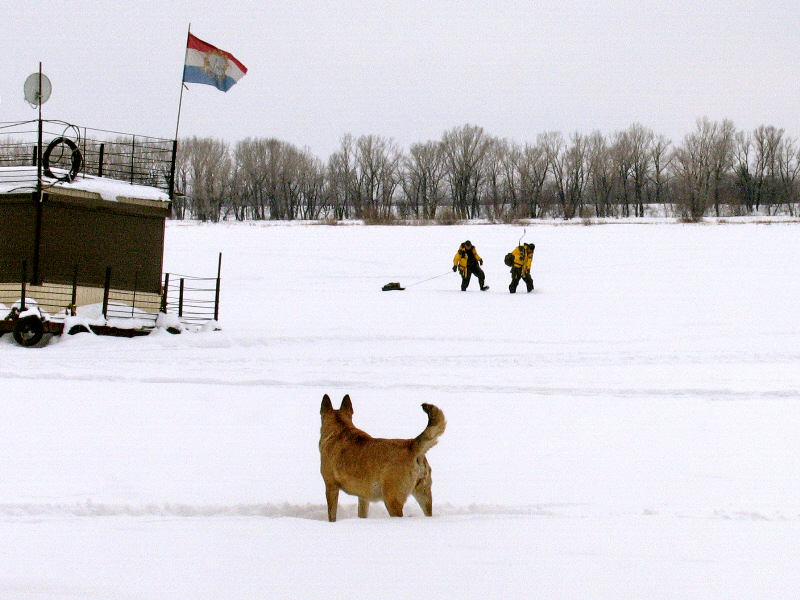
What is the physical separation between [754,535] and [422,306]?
708 inches

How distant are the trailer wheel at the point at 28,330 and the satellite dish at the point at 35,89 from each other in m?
5.82

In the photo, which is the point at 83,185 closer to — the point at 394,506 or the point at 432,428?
the point at 394,506

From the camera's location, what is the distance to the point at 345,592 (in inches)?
161

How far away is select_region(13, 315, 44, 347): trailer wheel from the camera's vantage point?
15.5 meters

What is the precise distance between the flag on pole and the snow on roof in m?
3.18

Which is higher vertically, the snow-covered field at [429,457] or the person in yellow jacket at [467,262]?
the person in yellow jacket at [467,262]

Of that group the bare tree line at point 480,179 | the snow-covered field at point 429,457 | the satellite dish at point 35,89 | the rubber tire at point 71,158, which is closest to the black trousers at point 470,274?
the snow-covered field at point 429,457

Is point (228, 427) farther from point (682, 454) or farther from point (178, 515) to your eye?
point (682, 454)

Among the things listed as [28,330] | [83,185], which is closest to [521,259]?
[83,185]

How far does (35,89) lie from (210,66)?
429cm

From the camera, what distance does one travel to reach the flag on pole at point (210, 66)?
1962cm

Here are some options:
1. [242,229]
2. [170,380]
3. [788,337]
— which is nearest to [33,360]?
[170,380]

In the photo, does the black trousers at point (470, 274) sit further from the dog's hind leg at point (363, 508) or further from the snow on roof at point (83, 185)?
the dog's hind leg at point (363, 508)

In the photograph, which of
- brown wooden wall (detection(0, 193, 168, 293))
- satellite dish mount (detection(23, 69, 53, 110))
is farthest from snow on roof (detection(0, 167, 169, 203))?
satellite dish mount (detection(23, 69, 53, 110))
